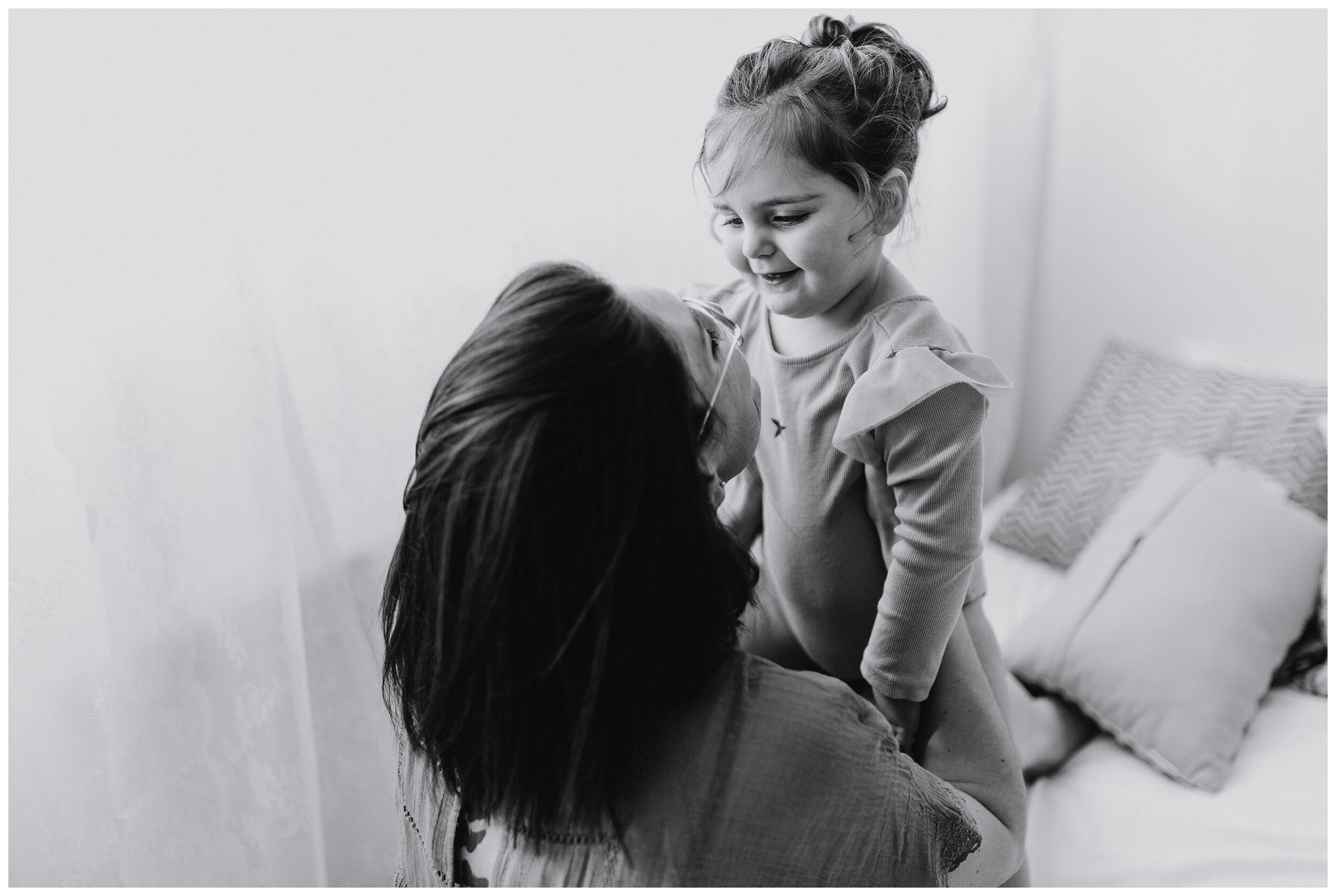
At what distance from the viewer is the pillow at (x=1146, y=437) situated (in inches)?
65.6

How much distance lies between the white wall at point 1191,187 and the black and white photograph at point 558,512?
37 cm

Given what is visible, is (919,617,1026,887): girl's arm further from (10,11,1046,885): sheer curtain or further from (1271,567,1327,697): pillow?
(1271,567,1327,697): pillow

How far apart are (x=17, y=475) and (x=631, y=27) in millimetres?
794

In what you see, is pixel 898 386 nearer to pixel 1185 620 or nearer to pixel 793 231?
pixel 793 231

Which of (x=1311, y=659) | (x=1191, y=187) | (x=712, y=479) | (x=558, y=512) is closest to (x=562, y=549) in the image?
(x=558, y=512)

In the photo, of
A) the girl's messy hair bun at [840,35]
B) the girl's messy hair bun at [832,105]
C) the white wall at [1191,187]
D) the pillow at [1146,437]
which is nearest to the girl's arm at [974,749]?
the girl's messy hair bun at [832,105]

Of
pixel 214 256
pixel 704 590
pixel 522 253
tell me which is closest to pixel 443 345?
pixel 522 253

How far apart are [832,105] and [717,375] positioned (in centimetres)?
29

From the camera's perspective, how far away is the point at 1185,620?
1.43 meters

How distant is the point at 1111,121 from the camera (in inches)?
77.1

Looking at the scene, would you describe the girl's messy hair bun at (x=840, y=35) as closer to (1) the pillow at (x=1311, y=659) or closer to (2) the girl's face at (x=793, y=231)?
(2) the girl's face at (x=793, y=231)

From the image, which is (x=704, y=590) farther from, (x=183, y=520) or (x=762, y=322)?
(x=183, y=520)

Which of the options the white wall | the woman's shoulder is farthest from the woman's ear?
the white wall

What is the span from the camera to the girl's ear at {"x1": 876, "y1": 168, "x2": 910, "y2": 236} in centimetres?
89
